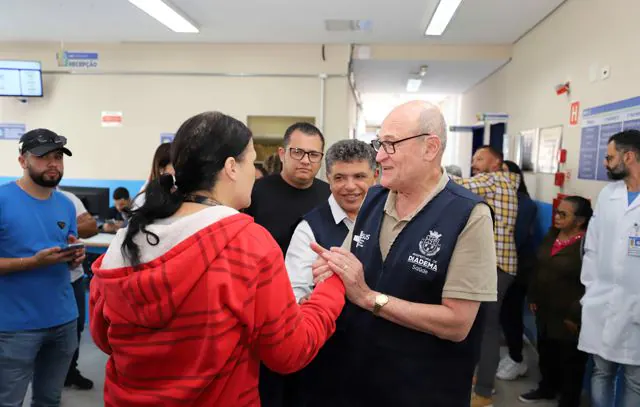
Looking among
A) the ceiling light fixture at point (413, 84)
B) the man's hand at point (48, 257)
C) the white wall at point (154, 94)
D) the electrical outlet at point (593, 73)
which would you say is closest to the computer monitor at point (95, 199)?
the white wall at point (154, 94)

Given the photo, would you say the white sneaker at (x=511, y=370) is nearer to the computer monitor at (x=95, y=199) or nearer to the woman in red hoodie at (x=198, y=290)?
the woman in red hoodie at (x=198, y=290)

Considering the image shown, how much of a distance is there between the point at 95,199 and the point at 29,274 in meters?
2.96

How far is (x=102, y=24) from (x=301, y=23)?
2373 millimetres

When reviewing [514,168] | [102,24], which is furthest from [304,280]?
[102,24]

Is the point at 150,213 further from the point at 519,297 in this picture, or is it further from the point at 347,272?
the point at 519,297

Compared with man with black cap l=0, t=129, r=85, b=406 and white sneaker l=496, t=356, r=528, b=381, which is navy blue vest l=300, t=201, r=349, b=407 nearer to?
man with black cap l=0, t=129, r=85, b=406

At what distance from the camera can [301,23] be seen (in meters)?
4.89

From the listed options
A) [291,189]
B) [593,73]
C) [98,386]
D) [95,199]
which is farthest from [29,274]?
[593,73]

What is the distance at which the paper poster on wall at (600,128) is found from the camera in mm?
2885

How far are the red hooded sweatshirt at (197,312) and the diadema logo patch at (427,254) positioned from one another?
382 mm

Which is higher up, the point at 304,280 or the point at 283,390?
the point at 304,280

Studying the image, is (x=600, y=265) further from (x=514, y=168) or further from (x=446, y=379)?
(x=514, y=168)

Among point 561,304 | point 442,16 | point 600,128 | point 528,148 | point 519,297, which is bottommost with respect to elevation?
point 519,297

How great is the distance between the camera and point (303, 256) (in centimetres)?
163
